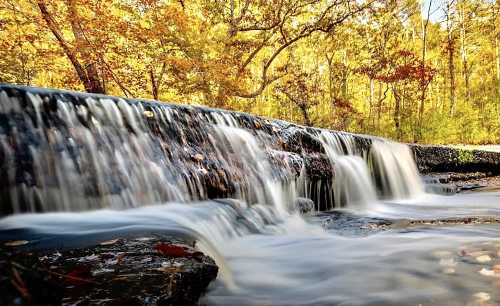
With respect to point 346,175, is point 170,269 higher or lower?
lower

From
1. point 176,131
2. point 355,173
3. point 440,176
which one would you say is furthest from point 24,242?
point 440,176

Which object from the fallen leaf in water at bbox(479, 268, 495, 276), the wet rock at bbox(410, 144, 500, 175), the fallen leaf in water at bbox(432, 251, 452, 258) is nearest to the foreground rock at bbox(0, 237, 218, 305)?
the fallen leaf in water at bbox(479, 268, 495, 276)

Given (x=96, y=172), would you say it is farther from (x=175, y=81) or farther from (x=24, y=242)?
(x=175, y=81)

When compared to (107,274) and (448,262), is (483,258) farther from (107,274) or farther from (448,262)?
(107,274)

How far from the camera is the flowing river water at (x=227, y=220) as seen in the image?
217 centimetres

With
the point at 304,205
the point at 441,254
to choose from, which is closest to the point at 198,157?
the point at 304,205

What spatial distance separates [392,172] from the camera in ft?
25.9

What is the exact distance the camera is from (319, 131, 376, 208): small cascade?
19.9 ft

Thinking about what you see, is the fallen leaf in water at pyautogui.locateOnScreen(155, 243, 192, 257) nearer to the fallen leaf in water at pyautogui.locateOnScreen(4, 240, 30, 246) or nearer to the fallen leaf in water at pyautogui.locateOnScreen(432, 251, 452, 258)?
the fallen leaf in water at pyautogui.locateOnScreen(4, 240, 30, 246)

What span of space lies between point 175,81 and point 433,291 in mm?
10269

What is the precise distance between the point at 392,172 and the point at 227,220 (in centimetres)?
546

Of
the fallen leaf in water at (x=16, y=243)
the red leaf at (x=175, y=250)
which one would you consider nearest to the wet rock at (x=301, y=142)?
the red leaf at (x=175, y=250)

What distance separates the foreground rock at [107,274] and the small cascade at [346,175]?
438 centimetres

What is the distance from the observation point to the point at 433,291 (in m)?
2.00
